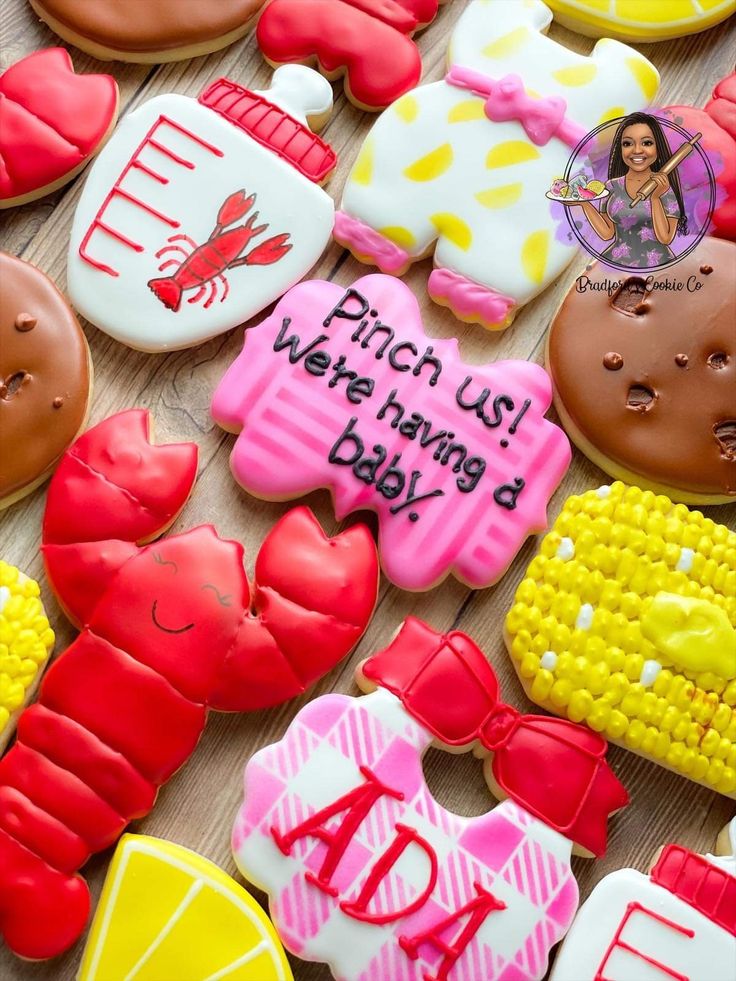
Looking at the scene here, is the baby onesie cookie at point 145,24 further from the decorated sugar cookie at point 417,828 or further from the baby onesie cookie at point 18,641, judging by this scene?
the decorated sugar cookie at point 417,828

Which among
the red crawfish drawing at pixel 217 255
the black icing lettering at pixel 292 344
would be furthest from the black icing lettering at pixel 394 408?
the red crawfish drawing at pixel 217 255

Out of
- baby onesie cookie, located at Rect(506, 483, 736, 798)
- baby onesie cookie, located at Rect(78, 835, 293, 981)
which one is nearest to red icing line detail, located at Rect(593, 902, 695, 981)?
baby onesie cookie, located at Rect(506, 483, 736, 798)

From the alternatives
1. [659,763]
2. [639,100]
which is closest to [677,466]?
[659,763]

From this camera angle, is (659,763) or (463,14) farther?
(463,14)

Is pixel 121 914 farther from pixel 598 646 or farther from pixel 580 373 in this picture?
pixel 580 373

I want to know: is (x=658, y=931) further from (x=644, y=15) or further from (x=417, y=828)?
(x=644, y=15)

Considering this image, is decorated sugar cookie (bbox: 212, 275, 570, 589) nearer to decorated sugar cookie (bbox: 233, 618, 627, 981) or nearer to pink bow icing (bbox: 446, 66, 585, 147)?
decorated sugar cookie (bbox: 233, 618, 627, 981)
